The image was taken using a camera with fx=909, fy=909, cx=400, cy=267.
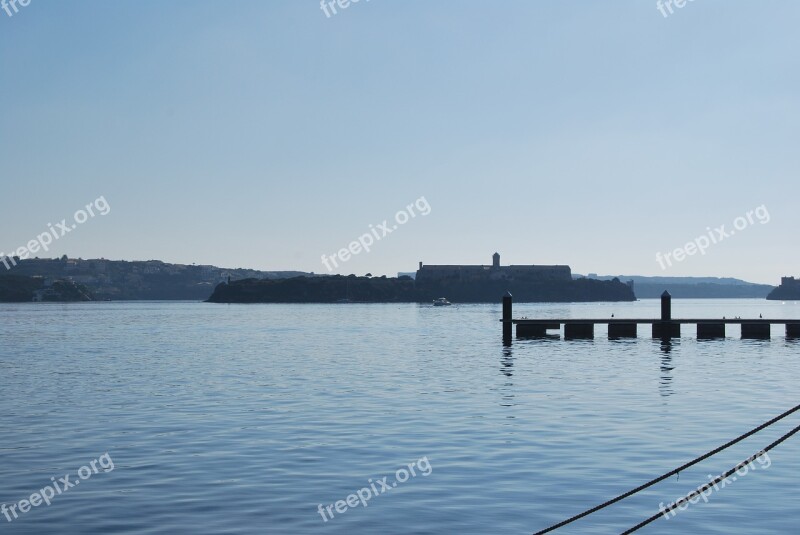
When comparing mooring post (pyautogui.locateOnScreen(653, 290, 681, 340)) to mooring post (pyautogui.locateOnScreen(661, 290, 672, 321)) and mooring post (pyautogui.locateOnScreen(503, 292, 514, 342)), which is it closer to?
mooring post (pyautogui.locateOnScreen(661, 290, 672, 321))

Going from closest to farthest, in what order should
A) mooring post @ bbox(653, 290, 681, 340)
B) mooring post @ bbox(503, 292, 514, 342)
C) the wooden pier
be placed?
mooring post @ bbox(653, 290, 681, 340) → mooring post @ bbox(503, 292, 514, 342) → the wooden pier

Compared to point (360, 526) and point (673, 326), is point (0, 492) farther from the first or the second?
point (673, 326)

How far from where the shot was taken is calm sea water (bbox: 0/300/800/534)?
14656 millimetres

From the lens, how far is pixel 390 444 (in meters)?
21.5

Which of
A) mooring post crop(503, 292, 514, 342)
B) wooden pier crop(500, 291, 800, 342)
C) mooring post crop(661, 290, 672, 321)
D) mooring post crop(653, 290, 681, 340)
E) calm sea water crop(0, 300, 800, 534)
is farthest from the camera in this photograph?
wooden pier crop(500, 291, 800, 342)

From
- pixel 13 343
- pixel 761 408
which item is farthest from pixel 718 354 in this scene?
pixel 13 343

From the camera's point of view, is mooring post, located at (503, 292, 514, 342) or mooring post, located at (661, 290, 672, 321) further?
mooring post, located at (503, 292, 514, 342)

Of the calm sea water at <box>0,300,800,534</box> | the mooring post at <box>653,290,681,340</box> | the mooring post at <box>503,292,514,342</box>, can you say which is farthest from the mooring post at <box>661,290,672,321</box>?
the calm sea water at <box>0,300,800,534</box>

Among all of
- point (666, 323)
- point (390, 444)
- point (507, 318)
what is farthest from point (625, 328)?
point (390, 444)

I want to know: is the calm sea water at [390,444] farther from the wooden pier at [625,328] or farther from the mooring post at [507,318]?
the wooden pier at [625,328]

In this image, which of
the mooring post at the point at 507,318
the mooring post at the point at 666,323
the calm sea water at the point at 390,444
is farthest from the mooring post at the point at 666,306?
the calm sea water at the point at 390,444

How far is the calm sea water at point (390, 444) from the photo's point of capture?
14.7 meters

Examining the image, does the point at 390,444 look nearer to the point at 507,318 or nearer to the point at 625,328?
the point at 507,318

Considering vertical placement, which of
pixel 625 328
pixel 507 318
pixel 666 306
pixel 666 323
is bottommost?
pixel 625 328
